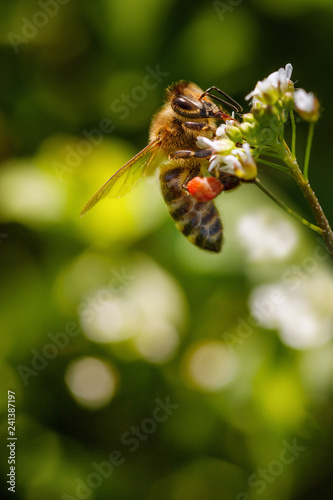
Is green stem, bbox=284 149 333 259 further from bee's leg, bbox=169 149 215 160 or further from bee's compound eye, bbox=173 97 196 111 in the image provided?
bee's compound eye, bbox=173 97 196 111

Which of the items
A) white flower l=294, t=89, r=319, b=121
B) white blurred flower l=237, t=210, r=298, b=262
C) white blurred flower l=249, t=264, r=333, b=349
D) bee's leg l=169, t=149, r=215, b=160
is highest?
white flower l=294, t=89, r=319, b=121

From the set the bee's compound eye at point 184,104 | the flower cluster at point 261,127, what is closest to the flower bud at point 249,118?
the flower cluster at point 261,127

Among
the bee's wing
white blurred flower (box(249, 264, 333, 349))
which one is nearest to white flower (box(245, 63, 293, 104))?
the bee's wing

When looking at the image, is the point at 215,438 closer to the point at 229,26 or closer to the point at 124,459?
the point at 124,459

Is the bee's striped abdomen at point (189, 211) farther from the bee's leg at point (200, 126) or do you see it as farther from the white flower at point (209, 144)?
the white flower at point (209, 144)

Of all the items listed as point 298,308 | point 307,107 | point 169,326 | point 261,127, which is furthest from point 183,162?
point 298,308

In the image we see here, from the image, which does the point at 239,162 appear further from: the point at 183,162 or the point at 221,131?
the point at 183,162

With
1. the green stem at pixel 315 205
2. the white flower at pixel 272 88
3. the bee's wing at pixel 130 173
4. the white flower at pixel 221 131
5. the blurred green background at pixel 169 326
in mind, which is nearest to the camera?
the green stem at pixel 315 205
